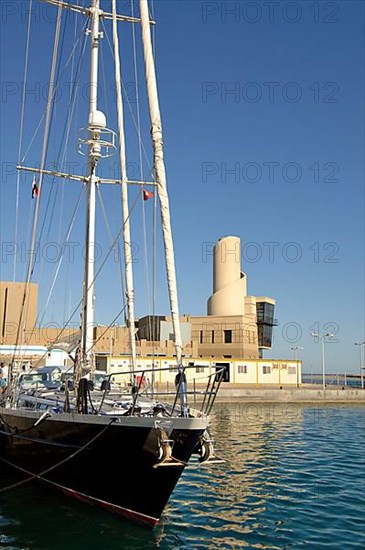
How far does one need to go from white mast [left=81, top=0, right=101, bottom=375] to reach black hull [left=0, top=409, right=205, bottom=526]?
7.40 feet

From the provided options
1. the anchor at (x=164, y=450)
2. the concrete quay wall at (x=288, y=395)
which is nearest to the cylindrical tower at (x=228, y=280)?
the concrete quay wall at (x=288, y=395)

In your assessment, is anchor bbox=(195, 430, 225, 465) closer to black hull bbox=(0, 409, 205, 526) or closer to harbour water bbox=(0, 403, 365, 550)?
black hull bbox=(0, 409, 205, 526)

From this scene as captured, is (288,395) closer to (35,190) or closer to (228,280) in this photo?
(228,280)

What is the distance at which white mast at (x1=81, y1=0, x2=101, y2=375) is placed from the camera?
15.4m

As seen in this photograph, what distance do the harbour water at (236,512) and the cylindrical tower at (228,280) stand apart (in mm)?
62486

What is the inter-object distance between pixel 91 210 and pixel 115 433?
7.43 m

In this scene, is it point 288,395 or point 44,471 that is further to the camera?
point 288,395

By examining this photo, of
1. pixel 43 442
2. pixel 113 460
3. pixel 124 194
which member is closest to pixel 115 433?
pixel 113 460

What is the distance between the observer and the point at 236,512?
559 inches

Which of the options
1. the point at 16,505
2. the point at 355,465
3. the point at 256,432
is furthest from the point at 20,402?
the point at 256,432

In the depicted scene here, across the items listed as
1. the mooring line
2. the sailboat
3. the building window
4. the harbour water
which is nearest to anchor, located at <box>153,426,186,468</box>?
the sailboat

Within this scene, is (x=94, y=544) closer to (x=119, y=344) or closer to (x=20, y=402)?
(x=20, y=402)

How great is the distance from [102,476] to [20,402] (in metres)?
5.51

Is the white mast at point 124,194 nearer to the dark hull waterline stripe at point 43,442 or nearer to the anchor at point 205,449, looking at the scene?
the dark hull waterline stripe at point 43,442
